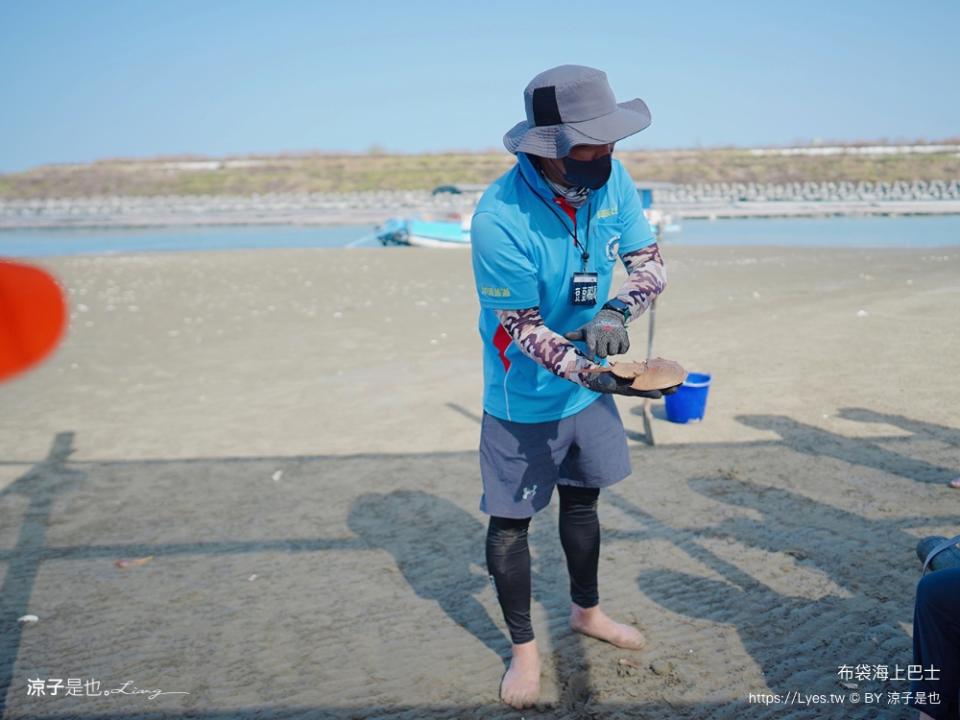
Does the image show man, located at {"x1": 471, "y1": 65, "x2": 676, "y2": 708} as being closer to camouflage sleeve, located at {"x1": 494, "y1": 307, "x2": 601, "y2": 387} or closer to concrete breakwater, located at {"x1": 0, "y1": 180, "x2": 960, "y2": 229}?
camouflage sleeve, located at {"x1": 494, "y1": 307, "x2": 601, "y2": 387}

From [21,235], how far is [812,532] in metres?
46.3

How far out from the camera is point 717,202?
5025cm

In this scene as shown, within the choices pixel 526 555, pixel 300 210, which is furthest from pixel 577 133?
pixel 300 210

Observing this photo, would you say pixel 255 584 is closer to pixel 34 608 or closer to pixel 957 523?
pixel 34 608

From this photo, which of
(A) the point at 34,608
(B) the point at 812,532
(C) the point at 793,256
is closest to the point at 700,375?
(B) the point at 812,532

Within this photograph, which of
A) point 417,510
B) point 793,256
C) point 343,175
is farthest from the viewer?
point 343,175

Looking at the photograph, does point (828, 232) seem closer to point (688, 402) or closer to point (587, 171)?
point (688, 402)

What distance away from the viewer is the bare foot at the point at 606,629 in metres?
3.39

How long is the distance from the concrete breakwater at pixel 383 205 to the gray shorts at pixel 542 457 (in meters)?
36.5

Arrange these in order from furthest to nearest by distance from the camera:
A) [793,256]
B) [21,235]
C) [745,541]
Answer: [21,235] → [793,256] → [745,541]

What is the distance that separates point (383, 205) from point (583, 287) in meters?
52.3

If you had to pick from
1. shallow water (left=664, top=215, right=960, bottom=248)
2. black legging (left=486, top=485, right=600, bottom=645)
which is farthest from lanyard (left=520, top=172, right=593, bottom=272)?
shallow water (left=664, top=215, right=960, bottom=248)

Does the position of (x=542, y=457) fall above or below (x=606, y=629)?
above

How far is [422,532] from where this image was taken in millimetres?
4758
